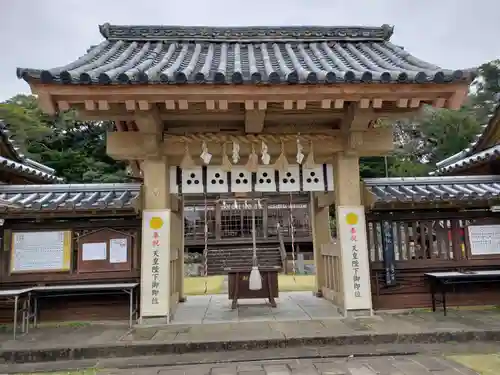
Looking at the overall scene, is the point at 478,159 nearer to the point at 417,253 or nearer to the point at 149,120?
the point at 417,253

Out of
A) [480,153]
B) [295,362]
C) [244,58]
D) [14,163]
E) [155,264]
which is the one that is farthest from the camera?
[480,153]

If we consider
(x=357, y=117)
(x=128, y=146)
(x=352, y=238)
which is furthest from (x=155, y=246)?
(x=357, y=117)

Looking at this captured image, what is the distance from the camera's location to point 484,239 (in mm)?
6980

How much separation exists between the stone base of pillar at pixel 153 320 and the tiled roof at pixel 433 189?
4023mm

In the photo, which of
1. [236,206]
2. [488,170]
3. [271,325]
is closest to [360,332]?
[271,325]

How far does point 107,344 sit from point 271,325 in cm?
239

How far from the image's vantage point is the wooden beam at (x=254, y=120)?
19.4ft

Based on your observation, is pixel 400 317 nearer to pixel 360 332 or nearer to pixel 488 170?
pixel 360 332

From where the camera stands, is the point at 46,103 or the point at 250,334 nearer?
the point at 46,103

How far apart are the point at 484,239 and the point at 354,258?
2.60 m

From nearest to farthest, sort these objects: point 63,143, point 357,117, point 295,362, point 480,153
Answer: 1. point 295,362
2. point 357,117
3. point 480,153
4. point 63,143

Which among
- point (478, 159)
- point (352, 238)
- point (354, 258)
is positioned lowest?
point (354, 258)

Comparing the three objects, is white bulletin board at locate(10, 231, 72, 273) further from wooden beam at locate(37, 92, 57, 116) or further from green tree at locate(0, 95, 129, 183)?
green tree at locate(0, 95, 129, 183)

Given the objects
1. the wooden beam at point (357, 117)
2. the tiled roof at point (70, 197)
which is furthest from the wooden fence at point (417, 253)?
the tiled roof at point (70, 197)
